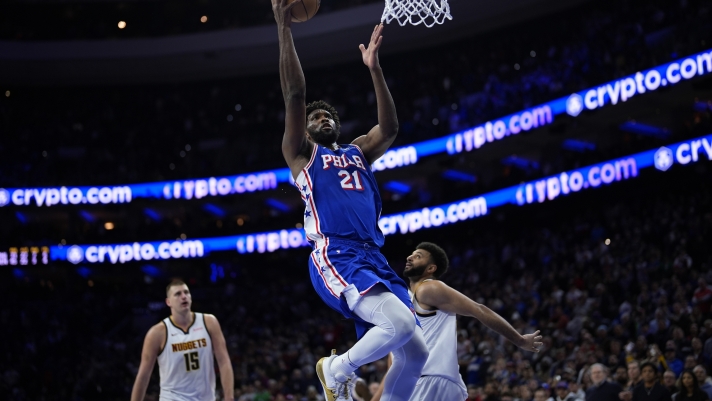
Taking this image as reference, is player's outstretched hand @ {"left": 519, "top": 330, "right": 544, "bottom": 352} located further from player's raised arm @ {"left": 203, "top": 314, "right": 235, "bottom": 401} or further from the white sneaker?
player's raised arm @ {"left": 203, "top": 314, "right": 235, "bottom": 401}

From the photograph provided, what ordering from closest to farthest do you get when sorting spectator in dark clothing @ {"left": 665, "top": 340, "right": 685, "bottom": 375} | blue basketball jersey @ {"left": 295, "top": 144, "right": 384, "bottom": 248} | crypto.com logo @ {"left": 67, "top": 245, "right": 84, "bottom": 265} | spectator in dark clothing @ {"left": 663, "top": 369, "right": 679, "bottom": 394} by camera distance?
blue basketball jersey @ {"left": 295, "top": 144, "right": 384, "bottom": 248} → spectator in dark clothing @ {"left": 663, "top": 369, "right": 679, "bottom": 394} → spectator in dark clothing @ {"left": 665, "top": 340, "right": 685, "bottom": 375} → crypto.com logo @ {"left": 67, "top": 245, "right": 84, "bottom": 265}

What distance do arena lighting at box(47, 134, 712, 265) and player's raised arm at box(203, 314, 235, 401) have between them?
14.0 meters

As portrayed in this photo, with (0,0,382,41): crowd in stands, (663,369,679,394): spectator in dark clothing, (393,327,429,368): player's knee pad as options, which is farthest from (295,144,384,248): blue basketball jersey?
(0,0,382,41): crowd in stands

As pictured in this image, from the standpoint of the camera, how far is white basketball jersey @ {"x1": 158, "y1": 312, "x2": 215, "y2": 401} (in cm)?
716

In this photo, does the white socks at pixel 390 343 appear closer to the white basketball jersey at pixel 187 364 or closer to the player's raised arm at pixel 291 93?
the player's raised arm at pixel 291 93

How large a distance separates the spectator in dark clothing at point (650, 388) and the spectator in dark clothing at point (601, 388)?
316 millimetres

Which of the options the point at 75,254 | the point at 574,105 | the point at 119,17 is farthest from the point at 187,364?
the point at 119,17

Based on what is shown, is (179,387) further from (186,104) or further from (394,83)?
(186,104)

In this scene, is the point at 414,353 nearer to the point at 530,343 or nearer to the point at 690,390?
the point at 530,343

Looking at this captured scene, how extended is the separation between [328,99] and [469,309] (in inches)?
989

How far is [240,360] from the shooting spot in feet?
73.6

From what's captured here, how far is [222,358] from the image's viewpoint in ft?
23.6

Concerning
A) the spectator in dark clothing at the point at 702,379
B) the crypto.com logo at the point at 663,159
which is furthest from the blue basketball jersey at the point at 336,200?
the crypto.com logo at the point at 663,159

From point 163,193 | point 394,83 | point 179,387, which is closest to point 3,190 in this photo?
point 163,193
